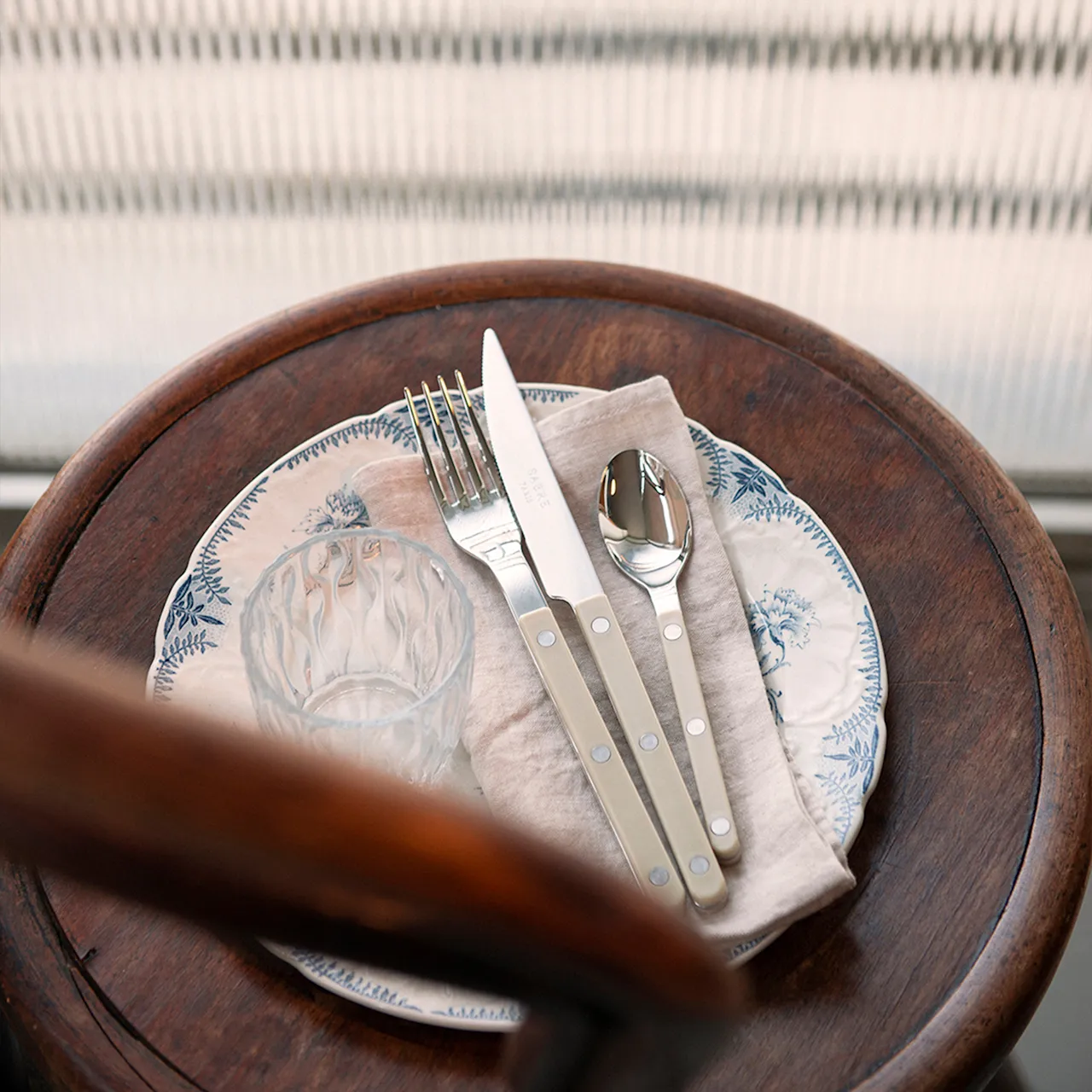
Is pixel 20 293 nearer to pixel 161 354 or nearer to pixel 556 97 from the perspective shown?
pixel 161 354

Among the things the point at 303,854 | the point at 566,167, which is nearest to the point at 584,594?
the point at 303,854

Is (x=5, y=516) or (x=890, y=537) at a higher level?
(x=890, y=537)

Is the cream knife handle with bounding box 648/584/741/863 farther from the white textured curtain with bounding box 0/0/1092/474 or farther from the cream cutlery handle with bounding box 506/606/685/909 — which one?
the white textured curtain with bounding box 0/0/1092/474

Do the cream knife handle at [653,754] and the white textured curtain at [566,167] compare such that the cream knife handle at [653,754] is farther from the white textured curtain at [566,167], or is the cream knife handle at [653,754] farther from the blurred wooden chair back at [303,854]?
A: the white textured curtain at [566,167]

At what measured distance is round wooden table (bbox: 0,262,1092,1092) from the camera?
0.38 m

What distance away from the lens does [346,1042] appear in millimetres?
378

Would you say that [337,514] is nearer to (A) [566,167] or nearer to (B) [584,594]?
(B) [584,594]

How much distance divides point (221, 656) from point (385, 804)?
33cm

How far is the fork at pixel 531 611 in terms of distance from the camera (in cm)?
39

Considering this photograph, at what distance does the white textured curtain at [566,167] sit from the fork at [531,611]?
Answer: 1.67ft

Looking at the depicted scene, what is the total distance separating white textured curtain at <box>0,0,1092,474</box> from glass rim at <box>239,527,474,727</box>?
61cm

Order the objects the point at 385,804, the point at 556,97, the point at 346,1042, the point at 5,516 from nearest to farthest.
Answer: the point at 385,804
the point at 346,1042
the point at 556,97
the point at 5,516

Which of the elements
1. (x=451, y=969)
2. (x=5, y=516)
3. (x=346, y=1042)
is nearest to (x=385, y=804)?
(x=451, y=969)

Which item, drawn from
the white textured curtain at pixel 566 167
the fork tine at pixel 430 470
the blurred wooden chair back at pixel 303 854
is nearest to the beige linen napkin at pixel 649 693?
the fork tine at pixel 430 470
